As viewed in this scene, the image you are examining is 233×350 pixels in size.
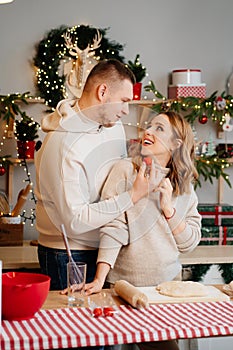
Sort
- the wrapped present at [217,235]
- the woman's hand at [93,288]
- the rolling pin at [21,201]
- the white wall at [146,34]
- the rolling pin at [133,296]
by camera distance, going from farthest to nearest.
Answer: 1. the white wall at [146,34]
2. the wrapped present at [217,235]
3. the rolling pin at [21,201]
4. the woman's hand at [93,288]
5. the rolling pin at [133,296]

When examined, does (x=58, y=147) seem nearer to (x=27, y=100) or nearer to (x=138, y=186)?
(x=138, y=186)

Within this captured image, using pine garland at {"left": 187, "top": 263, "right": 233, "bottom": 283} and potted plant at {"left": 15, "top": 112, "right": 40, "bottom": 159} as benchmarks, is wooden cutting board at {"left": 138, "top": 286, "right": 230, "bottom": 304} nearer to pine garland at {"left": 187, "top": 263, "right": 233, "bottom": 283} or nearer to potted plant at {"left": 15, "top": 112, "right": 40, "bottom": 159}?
pine garland at {"left": 187, "top": 263, "right": 233, "bottom": 283}

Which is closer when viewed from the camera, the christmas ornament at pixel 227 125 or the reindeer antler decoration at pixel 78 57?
the reindeer antler decoration at pixel 78 57

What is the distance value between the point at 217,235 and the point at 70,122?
1.79 meters

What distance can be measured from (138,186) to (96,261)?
347mm

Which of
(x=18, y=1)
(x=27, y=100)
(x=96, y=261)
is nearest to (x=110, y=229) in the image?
(x=96, y=261)

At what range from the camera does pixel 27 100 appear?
167 inches

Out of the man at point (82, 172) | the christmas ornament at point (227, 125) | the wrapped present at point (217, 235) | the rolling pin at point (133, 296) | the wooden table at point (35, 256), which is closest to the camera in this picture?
the rolling pin at point (133, 296)

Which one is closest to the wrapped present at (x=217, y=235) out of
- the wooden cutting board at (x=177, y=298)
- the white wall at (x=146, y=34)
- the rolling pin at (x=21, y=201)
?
the white wall at (x=146, y=34)

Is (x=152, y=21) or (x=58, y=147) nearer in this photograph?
(x=58, y=147)

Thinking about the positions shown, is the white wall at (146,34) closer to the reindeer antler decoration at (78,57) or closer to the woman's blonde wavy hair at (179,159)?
the reindeer antler decoration at (78,57)

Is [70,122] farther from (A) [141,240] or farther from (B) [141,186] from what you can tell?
(A) [141,240]

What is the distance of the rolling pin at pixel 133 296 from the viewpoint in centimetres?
234

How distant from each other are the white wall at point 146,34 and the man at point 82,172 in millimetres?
1612
